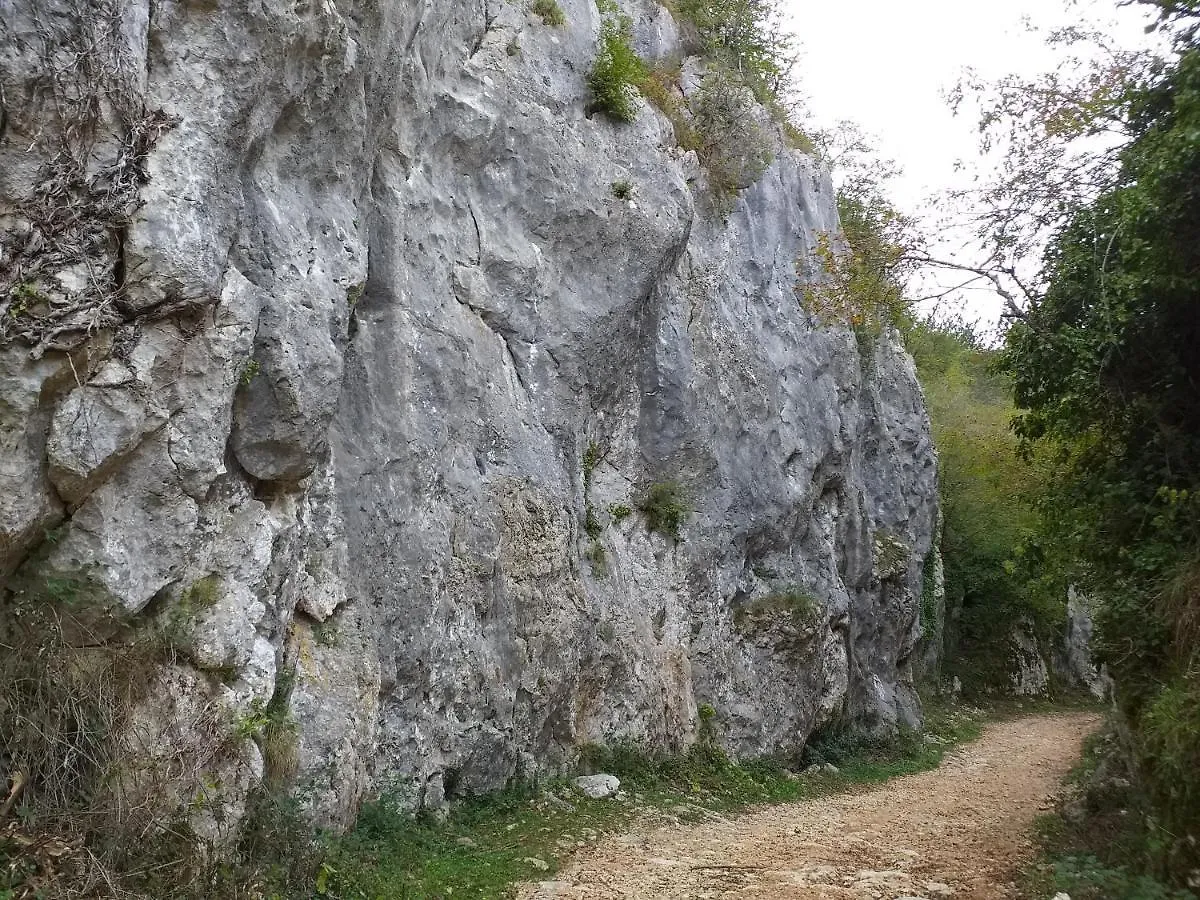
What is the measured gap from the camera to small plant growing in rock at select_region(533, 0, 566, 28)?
13.3 m

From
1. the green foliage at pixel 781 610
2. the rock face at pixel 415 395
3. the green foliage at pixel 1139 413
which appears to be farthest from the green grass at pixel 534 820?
the green foliage at pixel 1139 413

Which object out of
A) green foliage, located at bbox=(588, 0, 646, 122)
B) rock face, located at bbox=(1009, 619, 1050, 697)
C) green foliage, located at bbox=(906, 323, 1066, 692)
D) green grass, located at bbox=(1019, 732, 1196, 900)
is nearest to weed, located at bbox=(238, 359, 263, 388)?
green grass, located at bbox=(1019, 732, 1196, 900)

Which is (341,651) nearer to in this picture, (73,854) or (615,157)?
(73,854)

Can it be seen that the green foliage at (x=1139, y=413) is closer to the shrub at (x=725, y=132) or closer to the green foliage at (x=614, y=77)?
the green foliage at (x=614, y=77)

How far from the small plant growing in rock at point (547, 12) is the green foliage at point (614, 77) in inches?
35.1

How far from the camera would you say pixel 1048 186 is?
389 inches

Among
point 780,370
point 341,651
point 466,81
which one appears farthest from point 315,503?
point 780,370

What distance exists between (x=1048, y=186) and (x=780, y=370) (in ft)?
23.9

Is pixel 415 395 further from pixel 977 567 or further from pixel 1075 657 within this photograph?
pixel 1075 657

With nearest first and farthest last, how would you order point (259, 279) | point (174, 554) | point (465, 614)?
point (174, 554), point (259, 279), point (465, 614)

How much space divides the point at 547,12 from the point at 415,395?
23.2 feet

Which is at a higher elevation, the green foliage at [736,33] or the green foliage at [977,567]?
the green foliage at [736,33]

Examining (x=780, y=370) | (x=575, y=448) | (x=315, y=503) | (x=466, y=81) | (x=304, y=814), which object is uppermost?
(x=466, y=81)

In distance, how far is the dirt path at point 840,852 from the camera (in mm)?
7047
